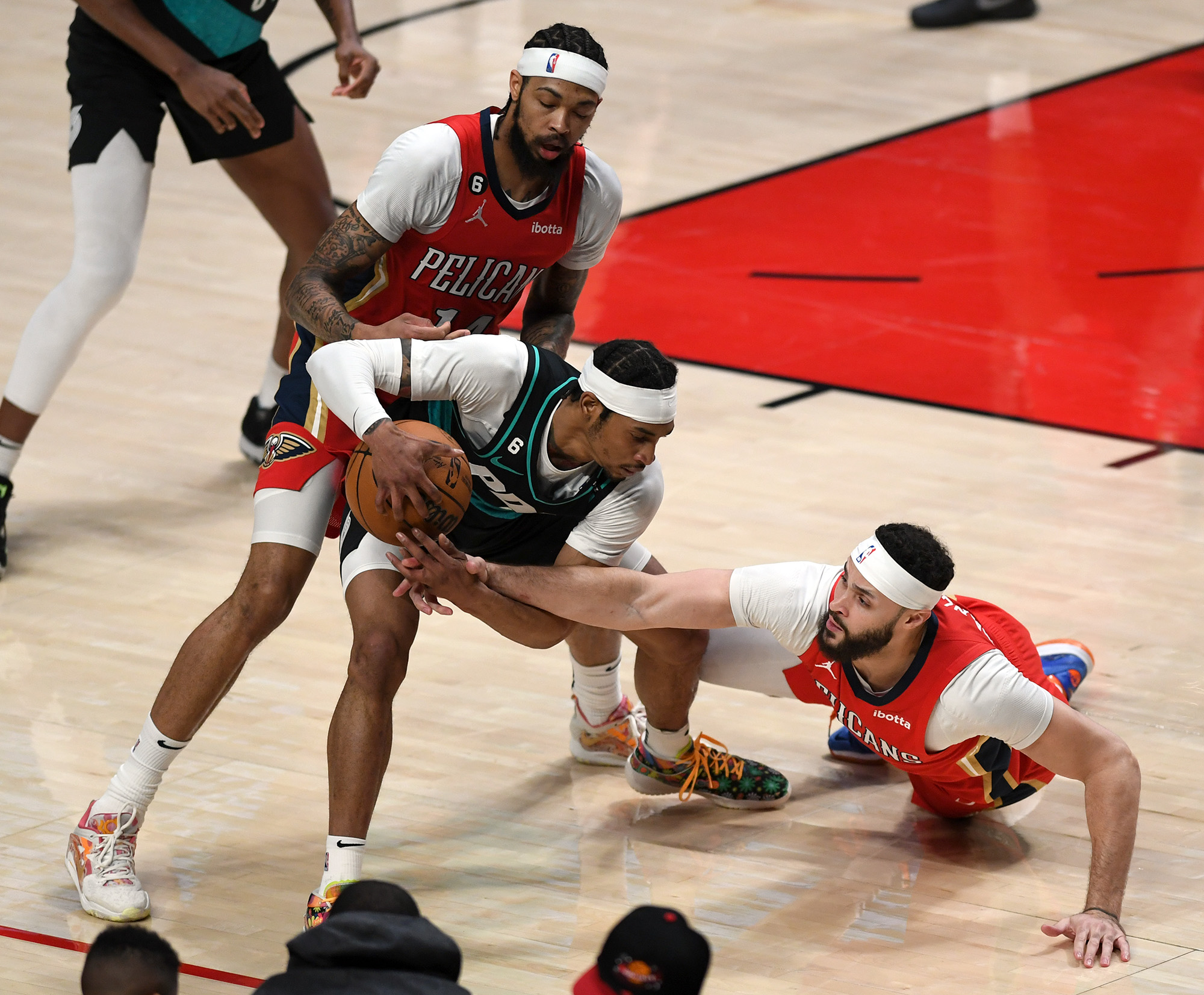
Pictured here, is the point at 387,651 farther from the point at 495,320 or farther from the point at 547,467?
the point at 495,320

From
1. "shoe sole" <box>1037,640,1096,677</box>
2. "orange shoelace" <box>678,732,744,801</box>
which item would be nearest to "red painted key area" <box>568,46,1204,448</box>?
"shoe sole" <box>1037,640,1096,677</box>

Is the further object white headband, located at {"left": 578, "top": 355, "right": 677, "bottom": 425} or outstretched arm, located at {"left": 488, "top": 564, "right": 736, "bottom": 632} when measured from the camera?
outstretched arm, located at {"left": 488, "top": 564, "right": 736, "bottom": 632}

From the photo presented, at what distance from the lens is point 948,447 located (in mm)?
6340

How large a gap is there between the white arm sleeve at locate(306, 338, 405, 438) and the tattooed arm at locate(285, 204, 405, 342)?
0.72ft

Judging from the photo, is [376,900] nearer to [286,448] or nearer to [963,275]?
[286,448]

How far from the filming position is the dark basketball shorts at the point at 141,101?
516cm

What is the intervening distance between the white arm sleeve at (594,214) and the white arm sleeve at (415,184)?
0.35 metres

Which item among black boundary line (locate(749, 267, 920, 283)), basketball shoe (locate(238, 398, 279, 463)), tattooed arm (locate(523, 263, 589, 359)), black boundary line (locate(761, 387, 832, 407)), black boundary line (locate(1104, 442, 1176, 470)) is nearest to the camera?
tattooed arm (locate(523, 263, 589, 359))

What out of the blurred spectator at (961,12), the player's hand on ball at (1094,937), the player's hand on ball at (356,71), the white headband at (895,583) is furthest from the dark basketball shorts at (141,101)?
the blurred spectator at (961,12)

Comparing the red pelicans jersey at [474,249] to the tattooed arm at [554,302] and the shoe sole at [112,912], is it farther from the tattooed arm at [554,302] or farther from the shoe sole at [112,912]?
the shoe sole at [112,912]

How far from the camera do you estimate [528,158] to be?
3.92m

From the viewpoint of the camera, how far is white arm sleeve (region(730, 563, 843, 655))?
146 inches

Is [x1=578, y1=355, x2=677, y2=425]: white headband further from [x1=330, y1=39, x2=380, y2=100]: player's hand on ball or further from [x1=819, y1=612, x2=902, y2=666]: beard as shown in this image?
[x1=330, y1=39, x2=380, y2=100]: player's hand on ball

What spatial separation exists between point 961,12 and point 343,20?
8186 mm
